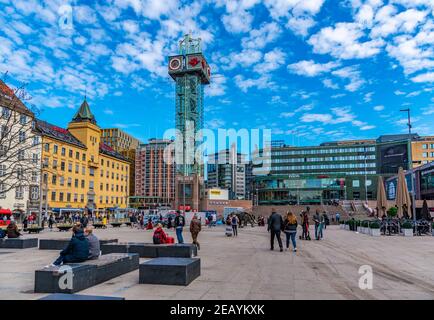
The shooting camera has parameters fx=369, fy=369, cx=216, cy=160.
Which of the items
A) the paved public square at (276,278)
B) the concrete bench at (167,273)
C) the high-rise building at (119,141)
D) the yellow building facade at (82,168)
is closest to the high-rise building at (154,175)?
the high-rise building at (119,141)

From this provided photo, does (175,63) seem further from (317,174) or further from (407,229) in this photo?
(407,229)

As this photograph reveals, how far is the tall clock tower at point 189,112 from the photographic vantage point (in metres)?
95.4

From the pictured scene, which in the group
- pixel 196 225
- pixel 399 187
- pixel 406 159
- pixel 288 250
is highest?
pixel 406 159

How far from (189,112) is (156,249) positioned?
293 feet

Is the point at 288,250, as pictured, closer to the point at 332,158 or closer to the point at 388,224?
the point at 388,224

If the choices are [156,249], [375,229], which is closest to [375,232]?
[375,229]

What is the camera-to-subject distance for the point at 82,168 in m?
73.1

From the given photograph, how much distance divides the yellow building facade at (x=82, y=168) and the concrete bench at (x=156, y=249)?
50954mm

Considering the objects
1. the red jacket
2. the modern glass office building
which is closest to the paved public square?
the red jacket

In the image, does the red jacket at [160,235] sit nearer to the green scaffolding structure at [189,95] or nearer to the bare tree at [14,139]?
the bare tree at [14,139]

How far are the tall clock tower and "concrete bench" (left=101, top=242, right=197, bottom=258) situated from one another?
7824cm

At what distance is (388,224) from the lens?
25891 mm
